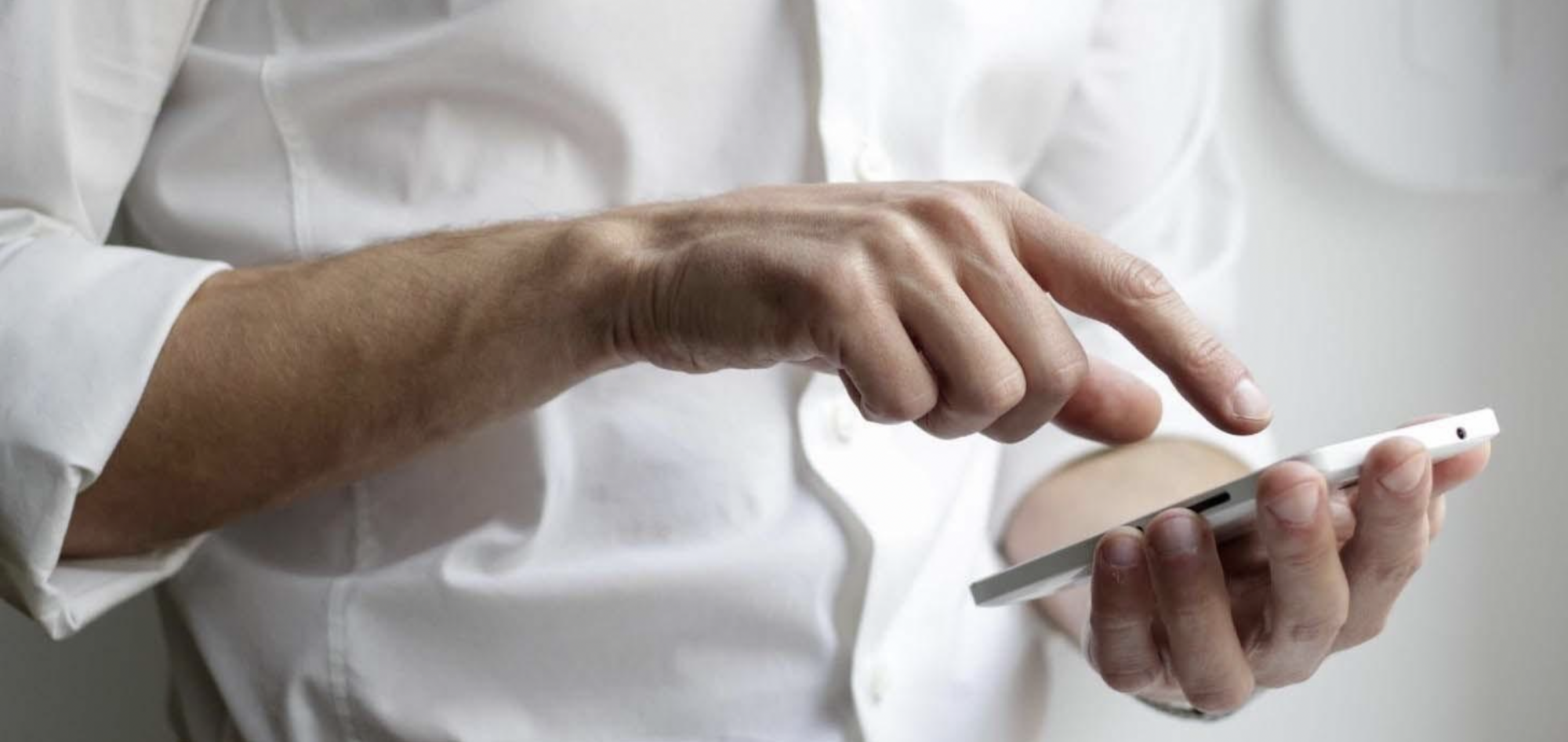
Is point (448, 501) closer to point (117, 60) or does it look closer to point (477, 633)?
point (477, 633)

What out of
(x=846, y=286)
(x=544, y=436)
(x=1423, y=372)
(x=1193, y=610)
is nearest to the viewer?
(x=846, y=286)

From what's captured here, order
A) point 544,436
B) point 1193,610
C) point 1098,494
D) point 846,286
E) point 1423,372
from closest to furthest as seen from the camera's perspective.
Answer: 1. point 846,286
2. point 1193,610
3. point 544,436
4. point 1098,494
5. point 1423,372

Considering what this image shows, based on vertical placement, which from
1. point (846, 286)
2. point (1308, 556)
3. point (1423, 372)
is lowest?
point (1423, 372)

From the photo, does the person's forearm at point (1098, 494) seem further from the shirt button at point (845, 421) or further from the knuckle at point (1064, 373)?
the knuckle at point (1064, 373)

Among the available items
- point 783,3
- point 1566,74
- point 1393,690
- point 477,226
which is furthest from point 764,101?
point 1393,690

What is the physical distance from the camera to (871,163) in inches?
29.5

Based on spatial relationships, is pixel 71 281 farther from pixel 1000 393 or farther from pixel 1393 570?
pixel 1393 570

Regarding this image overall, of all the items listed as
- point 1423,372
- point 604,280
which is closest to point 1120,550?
point 604,280

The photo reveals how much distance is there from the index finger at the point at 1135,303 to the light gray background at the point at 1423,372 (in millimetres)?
660

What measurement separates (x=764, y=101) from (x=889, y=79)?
7cm

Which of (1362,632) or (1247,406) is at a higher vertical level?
(1247,406)

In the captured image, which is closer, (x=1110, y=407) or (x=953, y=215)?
(x=953, y=215)

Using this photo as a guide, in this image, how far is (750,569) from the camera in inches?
29.2

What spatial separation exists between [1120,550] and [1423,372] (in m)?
0.75
